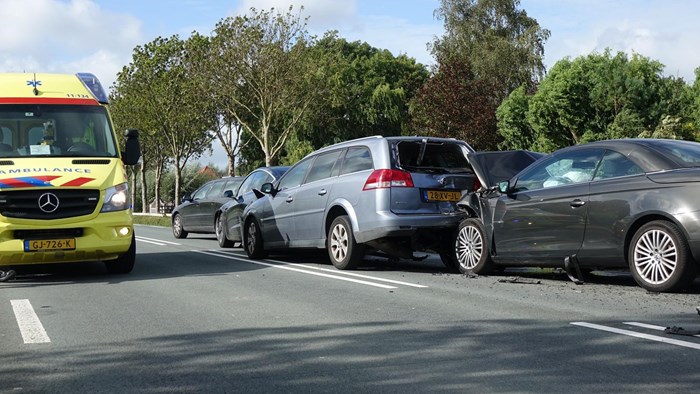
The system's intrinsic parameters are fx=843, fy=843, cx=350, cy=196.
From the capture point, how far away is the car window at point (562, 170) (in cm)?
944

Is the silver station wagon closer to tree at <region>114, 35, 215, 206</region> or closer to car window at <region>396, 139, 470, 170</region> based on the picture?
car window at <region>396, 139, 470, 170</region>

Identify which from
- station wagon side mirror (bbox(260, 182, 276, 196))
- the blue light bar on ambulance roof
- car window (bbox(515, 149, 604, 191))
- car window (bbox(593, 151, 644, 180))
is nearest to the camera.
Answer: car window (bbox(593, 151, 644, 180))

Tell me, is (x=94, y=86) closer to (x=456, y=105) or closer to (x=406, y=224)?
(x=406, y=224)

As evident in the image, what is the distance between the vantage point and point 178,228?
22594mm

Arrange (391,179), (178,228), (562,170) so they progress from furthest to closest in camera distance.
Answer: (178,228), (391,179), (562,170)

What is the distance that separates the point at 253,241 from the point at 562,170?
6.24 meters

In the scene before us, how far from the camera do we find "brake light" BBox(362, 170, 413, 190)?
11.0 m

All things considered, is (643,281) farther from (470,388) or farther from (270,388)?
(270,388)

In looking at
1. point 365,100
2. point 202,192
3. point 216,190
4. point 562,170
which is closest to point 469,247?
point 562,170

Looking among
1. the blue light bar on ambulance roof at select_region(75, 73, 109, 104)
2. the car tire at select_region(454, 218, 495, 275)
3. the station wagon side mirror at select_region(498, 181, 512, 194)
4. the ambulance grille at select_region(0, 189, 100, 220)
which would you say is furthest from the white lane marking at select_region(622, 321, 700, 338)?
the blue light bar on ambulance roof at select_region(75, 73, 109, 104)

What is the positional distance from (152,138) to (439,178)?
155ft

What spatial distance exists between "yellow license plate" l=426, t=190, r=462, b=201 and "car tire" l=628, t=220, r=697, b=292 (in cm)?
304

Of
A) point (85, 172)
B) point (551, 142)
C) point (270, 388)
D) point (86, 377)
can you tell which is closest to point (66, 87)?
point (85, 172)

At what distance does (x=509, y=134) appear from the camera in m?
54.5
